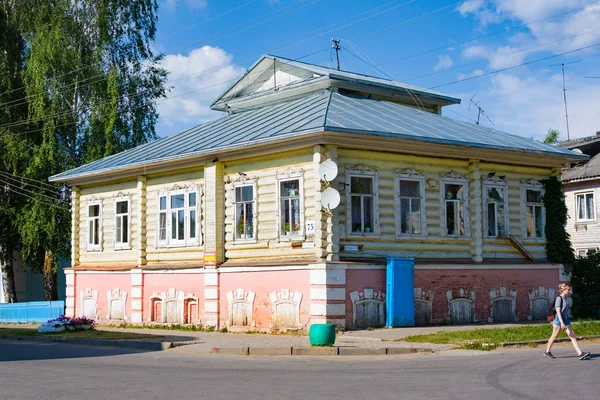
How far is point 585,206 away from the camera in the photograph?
1631 inches

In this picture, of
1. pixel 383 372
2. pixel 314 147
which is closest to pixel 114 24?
pixel 314 147

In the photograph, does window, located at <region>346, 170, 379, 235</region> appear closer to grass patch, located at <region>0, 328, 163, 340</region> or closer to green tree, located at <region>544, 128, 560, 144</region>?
grass patch, located at <region>0, 328, 163, 340</region>

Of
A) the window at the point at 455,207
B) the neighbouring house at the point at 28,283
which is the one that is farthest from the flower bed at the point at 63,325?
the neighbouring house at the point at 28,283

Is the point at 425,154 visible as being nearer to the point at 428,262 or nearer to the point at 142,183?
the point at 428,262

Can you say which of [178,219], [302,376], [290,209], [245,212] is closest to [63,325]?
[178,219]

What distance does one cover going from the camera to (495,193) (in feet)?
87.7

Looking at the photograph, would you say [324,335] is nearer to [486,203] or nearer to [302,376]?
[302,376]

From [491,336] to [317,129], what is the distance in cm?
693

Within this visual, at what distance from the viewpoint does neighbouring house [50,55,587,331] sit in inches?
907

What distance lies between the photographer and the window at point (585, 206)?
4106 centimetres

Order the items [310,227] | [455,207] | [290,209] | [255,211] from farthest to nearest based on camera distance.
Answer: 1. [455,207]
2. [255,211]
3. [290,209]
4. [310,227]

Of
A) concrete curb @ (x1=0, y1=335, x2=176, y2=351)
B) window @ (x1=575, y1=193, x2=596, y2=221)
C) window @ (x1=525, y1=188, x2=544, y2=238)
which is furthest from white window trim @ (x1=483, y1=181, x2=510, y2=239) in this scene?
window @ (x1=575, y1=193, x2=596, y2=221)

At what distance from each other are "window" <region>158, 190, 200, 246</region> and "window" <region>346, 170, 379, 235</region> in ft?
19.7

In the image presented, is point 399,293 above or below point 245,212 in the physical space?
below
